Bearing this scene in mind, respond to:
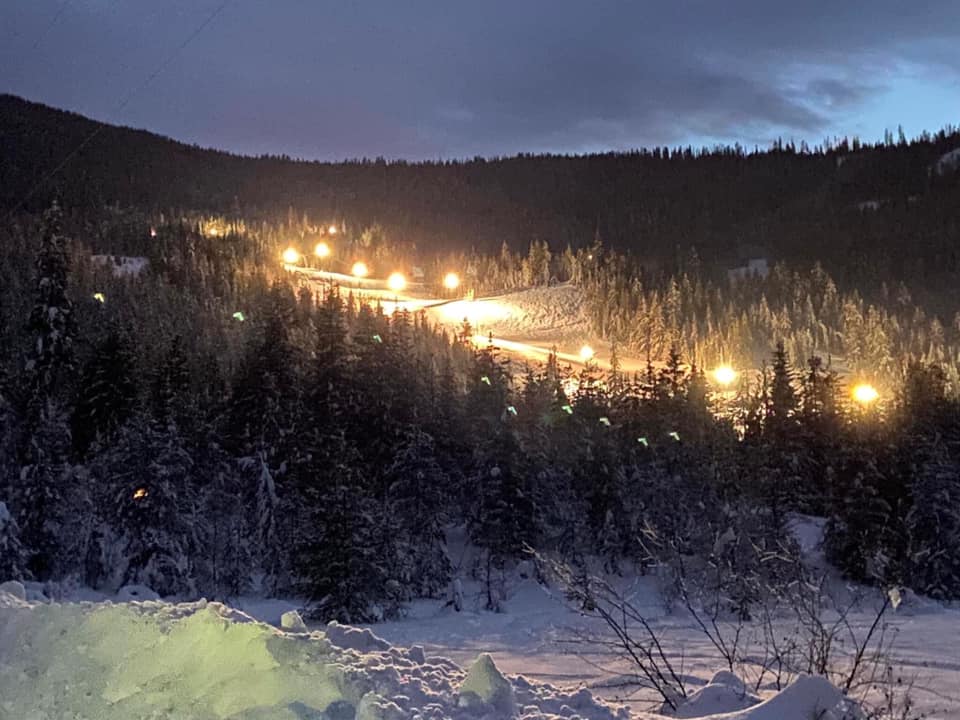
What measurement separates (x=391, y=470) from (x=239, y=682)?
34.5 metres

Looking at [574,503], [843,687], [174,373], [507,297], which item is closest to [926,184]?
[507,297]

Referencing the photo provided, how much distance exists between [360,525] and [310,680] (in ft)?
73.7

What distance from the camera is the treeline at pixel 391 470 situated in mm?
30438

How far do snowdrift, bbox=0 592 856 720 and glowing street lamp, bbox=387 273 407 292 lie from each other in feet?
486

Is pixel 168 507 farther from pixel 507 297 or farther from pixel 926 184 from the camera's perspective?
pixel 926 184

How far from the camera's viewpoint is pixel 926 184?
18500 cm

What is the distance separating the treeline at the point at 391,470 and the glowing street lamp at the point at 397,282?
102 meters

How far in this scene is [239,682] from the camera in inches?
232

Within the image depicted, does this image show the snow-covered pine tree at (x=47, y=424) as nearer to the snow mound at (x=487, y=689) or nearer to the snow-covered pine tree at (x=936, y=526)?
the snow mound at (x=487, y=689)

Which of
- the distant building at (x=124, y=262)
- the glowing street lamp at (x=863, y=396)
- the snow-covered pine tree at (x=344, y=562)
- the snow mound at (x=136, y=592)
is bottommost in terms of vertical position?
the snow mound at (x=136, y=592)

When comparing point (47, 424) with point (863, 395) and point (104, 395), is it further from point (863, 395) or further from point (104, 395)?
point (863, 395)

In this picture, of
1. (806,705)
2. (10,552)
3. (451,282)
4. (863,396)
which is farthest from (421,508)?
(451,282)

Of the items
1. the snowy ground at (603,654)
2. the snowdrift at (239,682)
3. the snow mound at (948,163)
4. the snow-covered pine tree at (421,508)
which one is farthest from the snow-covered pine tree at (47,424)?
the snow mound at (948,163)

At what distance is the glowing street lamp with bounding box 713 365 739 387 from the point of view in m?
104
